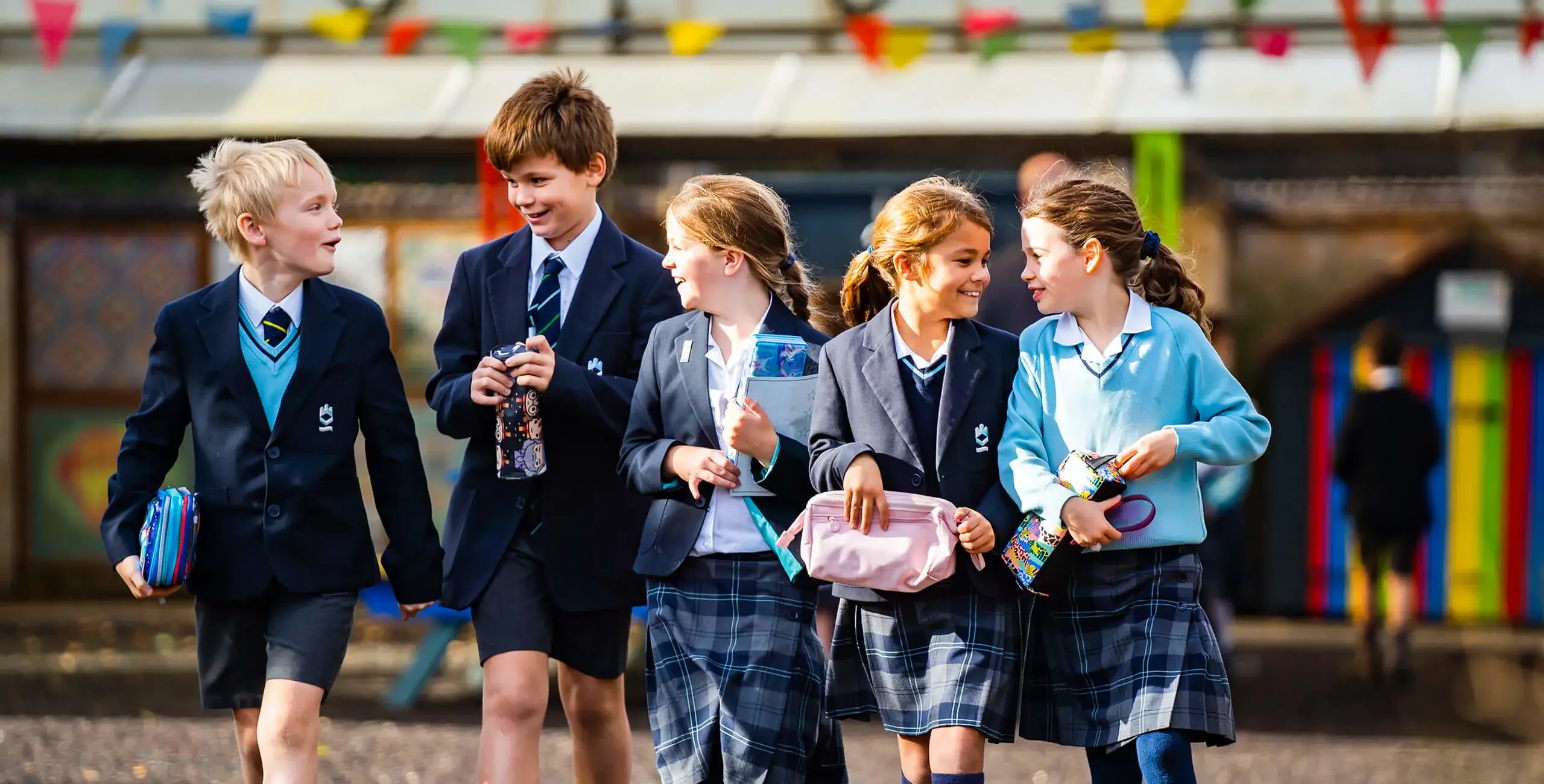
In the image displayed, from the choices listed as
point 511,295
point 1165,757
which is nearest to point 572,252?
point 511,295

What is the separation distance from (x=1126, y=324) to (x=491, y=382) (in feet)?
4.31

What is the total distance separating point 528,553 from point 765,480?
2.11ft

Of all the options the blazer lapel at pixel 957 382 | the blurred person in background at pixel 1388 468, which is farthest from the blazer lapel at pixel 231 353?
the blurred person in background at pixel 1388 468

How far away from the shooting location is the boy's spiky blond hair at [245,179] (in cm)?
389

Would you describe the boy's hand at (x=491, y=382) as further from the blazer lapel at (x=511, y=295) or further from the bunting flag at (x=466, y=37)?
the bunting flag at (x=466, y=37)

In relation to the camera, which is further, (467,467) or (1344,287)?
(1344,287)

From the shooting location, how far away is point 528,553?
3.94 metres

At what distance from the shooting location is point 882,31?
25.6 feet

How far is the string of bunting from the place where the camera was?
734 cm

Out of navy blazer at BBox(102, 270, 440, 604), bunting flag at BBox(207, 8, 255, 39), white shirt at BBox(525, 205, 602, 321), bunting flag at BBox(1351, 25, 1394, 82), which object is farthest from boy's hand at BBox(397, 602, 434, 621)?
bunting flag at BBox(1351, 25, 1394, 82)

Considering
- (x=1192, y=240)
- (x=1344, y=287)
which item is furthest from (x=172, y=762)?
(x=1344, y=287)

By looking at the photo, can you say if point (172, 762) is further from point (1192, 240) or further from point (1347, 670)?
point (1192, 240)

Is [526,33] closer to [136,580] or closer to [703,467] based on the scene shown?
[136,580]

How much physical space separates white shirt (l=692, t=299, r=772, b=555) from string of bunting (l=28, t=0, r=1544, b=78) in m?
4.22
